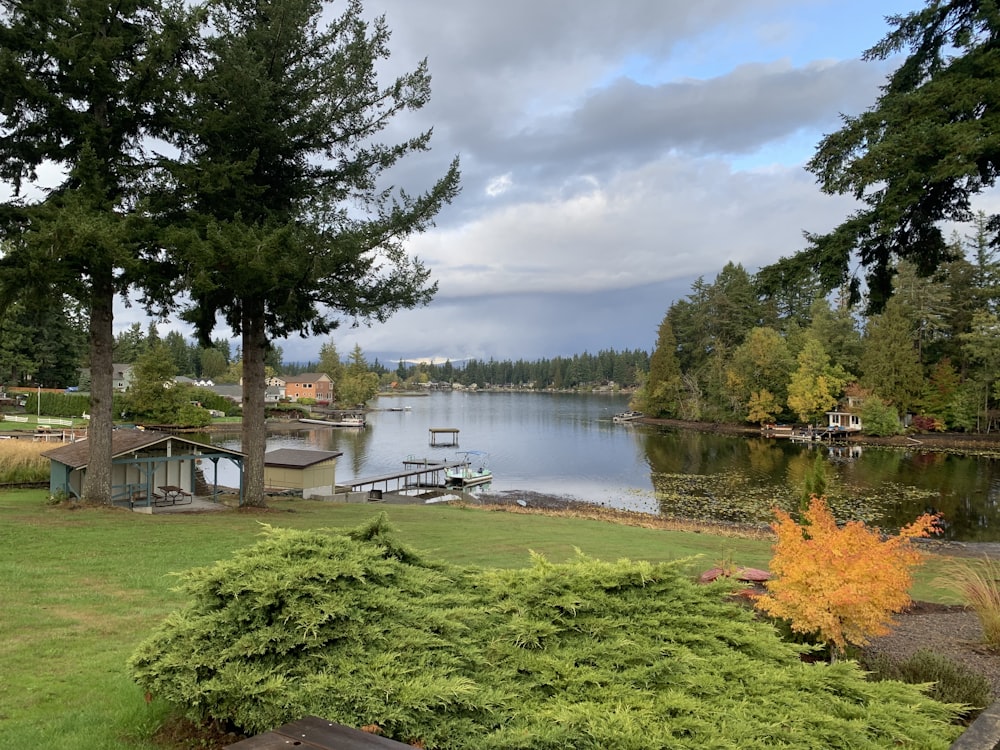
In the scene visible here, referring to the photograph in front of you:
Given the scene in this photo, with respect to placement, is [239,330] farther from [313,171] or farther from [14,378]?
[14,378]

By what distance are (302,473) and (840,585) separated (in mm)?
23665

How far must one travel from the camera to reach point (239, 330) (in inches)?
610

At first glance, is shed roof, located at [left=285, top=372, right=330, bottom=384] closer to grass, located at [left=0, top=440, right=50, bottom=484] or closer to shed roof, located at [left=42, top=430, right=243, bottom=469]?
grass, located at [left=0, top=440, right=50, bottom=484]

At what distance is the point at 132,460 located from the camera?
54.9ft

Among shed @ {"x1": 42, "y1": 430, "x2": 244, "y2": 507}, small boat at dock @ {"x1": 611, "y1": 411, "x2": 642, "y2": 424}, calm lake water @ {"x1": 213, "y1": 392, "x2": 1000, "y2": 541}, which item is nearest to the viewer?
shed @ {"x1": 42, "y1": 430, "x2": 244, "y2": 507}

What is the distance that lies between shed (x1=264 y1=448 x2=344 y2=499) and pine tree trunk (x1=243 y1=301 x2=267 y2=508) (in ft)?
31.7

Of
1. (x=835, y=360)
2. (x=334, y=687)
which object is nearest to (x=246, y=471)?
(x=334, y=687)

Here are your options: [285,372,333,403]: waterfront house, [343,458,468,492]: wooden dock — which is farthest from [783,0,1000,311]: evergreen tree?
[285,372,333,403]: waterfront house

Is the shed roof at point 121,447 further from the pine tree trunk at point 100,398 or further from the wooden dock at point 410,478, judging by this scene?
the wooden dock at point 410,478

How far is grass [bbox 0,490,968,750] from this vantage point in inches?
154

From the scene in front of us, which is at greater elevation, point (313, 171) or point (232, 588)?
point (313, 171)

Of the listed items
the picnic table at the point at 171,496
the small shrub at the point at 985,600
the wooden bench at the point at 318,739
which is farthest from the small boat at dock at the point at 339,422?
the wooden bench at the point at 318,739

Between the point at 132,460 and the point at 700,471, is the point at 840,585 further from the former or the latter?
the point at 700,471

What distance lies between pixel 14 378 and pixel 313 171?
6051cm
